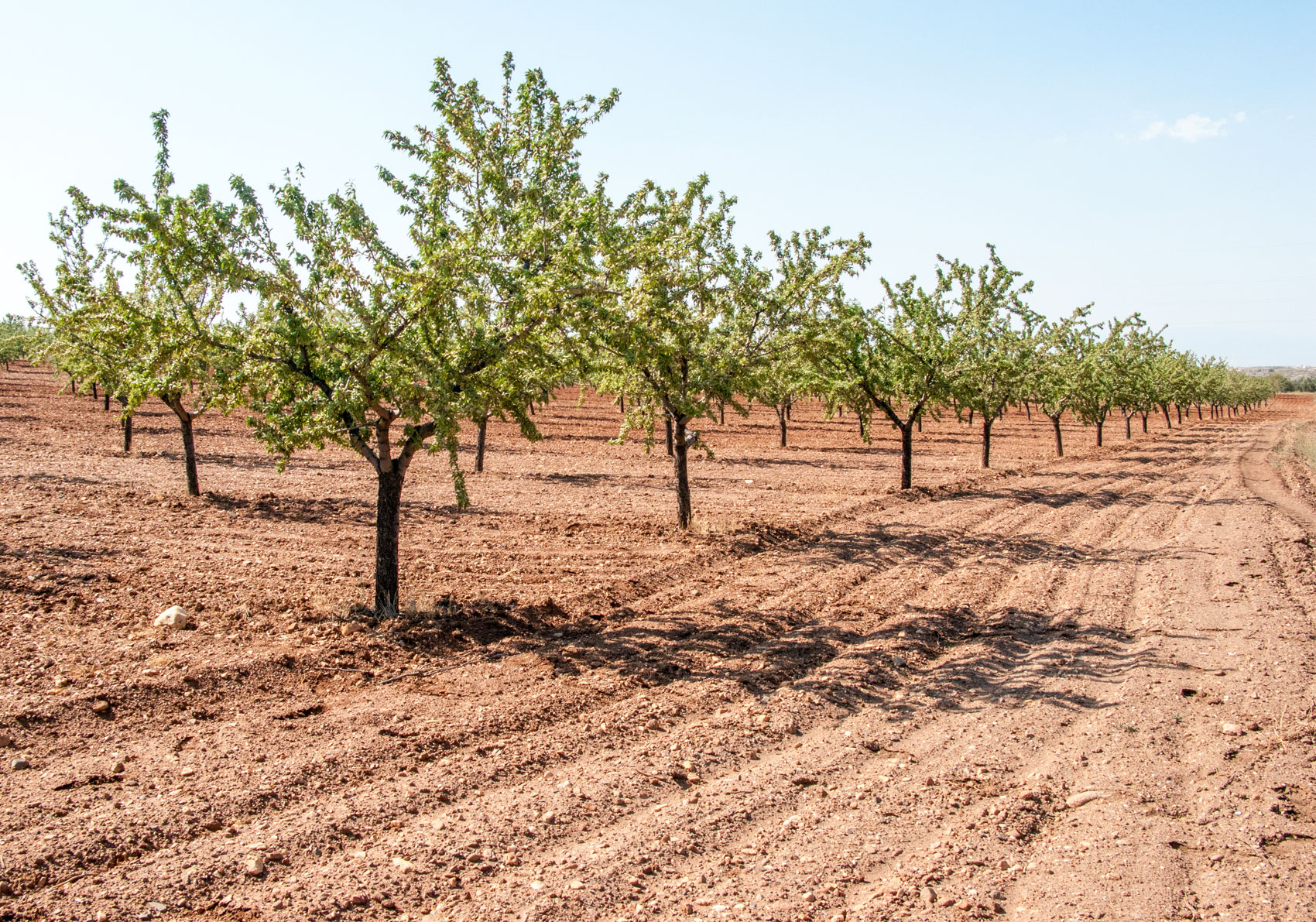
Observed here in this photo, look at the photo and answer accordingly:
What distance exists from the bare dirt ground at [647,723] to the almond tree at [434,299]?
244 centimetres

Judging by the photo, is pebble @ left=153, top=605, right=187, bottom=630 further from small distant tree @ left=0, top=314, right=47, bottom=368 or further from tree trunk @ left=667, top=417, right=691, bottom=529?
small distant tree @ left=0, top=314, right=47, bottom=368

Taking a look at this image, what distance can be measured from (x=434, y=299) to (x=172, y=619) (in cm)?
476

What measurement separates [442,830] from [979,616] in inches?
308

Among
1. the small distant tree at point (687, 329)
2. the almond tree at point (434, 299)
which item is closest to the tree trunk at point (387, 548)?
the almond tree at point (434, 299)

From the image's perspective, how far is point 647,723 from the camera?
703 centimetres

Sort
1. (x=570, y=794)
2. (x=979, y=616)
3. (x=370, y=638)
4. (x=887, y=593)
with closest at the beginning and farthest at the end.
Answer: (x=570, y=794) < (x=370, y=638) < (x=979, y=616) < (x=887, y=593)

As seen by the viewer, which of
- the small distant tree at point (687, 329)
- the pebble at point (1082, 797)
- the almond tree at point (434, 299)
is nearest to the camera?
the pebble at point (1082, 797)

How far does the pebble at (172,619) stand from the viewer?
30.0 ft

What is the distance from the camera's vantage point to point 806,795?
581cm

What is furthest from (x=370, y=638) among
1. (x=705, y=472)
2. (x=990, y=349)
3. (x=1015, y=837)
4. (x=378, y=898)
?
(x=990, y=349)

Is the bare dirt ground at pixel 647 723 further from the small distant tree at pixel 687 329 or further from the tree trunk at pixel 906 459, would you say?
the tree trunk at pixel 906 459

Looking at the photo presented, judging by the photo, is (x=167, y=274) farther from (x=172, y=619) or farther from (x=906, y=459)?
(x=906, y=459)

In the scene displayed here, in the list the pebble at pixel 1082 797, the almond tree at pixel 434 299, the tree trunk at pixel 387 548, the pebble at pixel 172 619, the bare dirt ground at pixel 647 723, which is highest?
the almond tree at pixel 434 299

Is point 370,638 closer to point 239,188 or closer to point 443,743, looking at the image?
point 443,743
